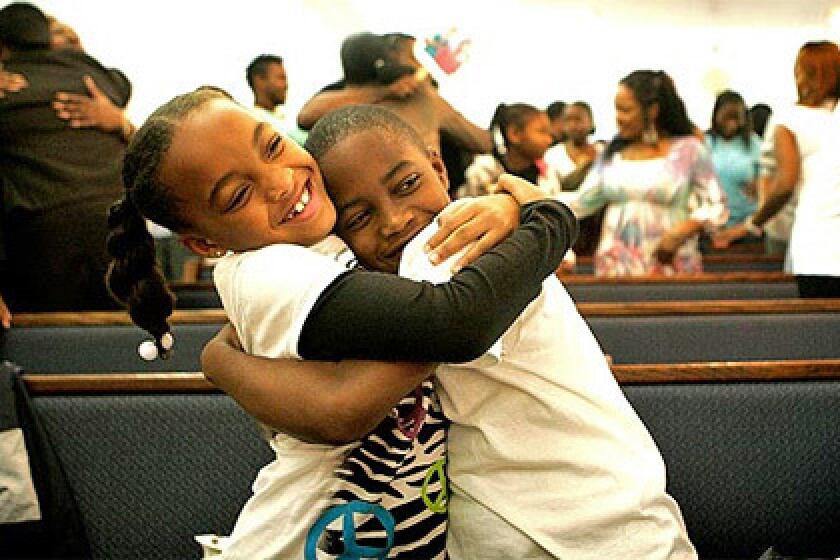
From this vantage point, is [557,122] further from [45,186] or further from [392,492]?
[392,492]

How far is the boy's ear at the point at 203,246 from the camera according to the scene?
3.91 feet

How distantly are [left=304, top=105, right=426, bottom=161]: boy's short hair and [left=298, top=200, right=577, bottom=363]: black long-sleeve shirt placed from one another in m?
0.26

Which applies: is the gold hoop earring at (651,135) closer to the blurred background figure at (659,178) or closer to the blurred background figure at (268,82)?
the blurred background figure at (659,178)

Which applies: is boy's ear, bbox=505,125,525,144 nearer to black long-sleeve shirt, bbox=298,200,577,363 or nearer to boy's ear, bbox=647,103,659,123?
boy's ear, bbox=647,103,659,123

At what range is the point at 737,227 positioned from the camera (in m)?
6.68

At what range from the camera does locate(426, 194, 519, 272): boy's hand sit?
1082 mm

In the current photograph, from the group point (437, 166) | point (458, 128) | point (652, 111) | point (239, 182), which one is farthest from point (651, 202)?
point (239, 182)

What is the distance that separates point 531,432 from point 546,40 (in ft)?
34.6

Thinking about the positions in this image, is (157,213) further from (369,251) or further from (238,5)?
(238,5)

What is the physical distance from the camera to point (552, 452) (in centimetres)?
112

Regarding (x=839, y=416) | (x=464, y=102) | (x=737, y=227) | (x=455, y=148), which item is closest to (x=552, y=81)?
(x=464, y=102)

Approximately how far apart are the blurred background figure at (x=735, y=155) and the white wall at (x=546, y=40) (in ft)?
9.15

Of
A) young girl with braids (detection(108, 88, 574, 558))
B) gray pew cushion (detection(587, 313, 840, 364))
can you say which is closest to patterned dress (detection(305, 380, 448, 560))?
young girl with braids (detection(108, 88, 574, 558))

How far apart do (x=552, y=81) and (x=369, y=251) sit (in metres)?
10.4
